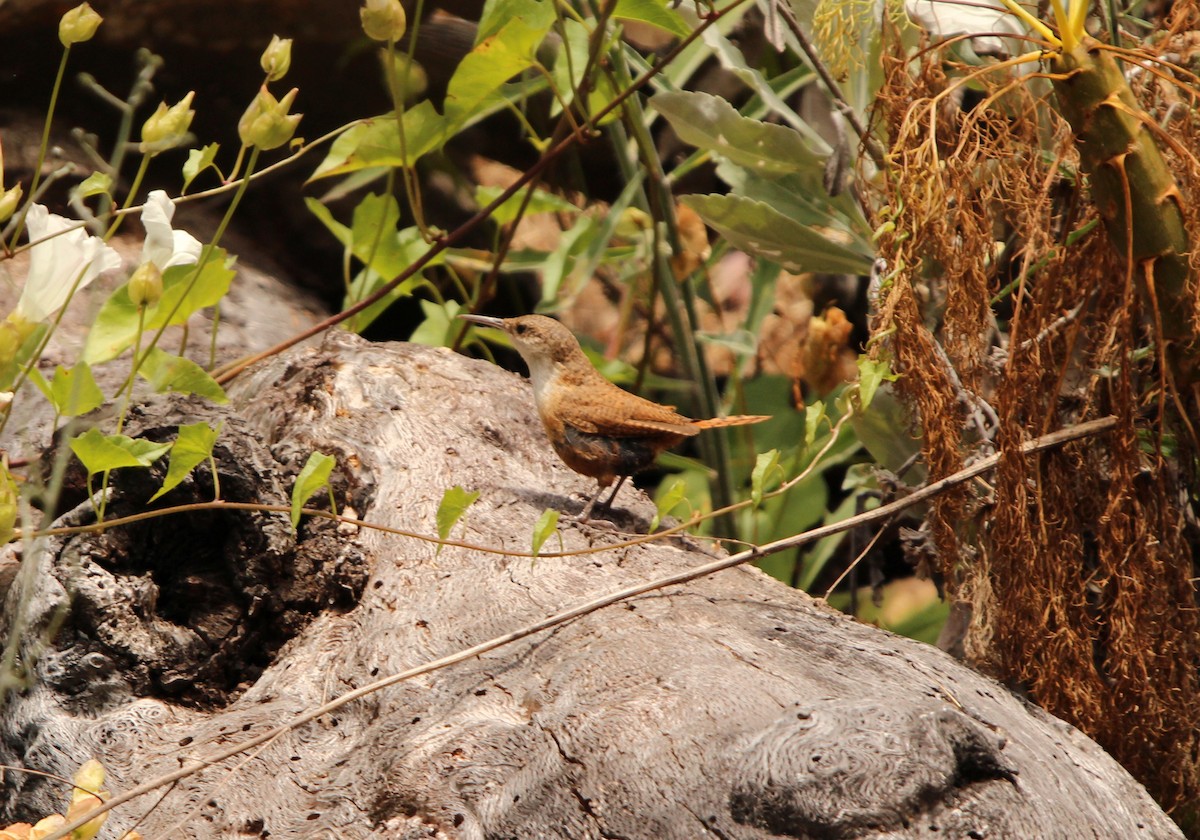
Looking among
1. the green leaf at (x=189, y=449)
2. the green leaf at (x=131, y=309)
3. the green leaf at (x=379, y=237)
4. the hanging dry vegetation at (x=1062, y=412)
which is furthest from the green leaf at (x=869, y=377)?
the green leaf at (x=379, y=237)

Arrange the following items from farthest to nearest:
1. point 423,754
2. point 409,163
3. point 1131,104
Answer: point 409,163
point 1131,104
point 423,754

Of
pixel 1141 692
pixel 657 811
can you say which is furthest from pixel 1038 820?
pixel 1141 692

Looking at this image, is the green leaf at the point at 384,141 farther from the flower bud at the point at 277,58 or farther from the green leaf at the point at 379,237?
the flower bud at the point at 277,58

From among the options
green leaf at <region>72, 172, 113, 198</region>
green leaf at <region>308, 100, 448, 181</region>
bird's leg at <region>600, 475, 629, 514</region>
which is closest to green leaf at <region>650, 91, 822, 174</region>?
green leaf at <region>308, 100, 448, 181</region>

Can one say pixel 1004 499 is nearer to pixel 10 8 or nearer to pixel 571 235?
pixel 571 235

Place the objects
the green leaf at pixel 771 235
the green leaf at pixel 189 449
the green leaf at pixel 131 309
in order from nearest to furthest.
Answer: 1. the green leaf at pixel 189 449
2. the green leaf at pixel 131 309
3. the green leaf at pixel 771 235
